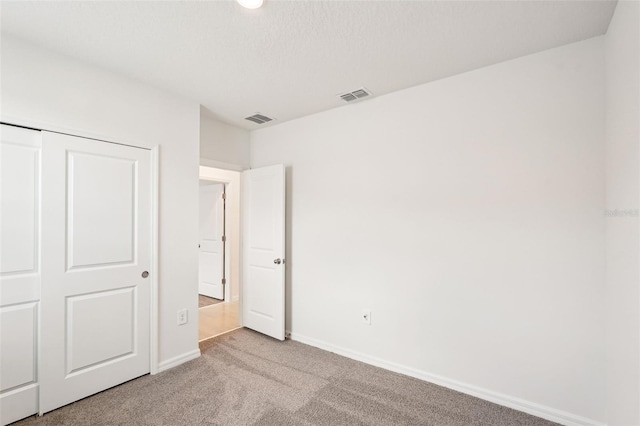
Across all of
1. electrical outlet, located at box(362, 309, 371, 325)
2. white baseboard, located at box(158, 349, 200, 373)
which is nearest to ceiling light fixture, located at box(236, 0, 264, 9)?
electrical outlet, located at box(362, 309, 371, 325)

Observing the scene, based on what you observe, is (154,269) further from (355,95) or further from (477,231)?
(477,231)

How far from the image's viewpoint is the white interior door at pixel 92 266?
2.13 m

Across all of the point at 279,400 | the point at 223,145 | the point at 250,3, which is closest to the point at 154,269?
the point at 279,400

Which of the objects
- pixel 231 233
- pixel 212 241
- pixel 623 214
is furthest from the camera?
pixel 212 241

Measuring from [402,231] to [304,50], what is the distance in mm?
1719

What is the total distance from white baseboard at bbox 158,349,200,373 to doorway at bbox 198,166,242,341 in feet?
6.06

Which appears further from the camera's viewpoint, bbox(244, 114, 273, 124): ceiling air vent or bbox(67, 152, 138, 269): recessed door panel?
bbox(244, 114, 273, 124): ceiling air vent

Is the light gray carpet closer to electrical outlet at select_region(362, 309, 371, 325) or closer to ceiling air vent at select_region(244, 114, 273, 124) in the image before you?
electrical outlet at select_region(362, 309, 371, 325)

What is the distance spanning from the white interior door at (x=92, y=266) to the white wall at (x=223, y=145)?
89 cm

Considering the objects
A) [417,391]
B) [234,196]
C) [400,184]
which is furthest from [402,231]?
[234,196]

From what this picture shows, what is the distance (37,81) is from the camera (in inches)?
81.8

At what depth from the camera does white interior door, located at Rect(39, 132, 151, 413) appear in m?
2.13

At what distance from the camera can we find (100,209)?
237 cm

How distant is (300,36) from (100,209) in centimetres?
205
